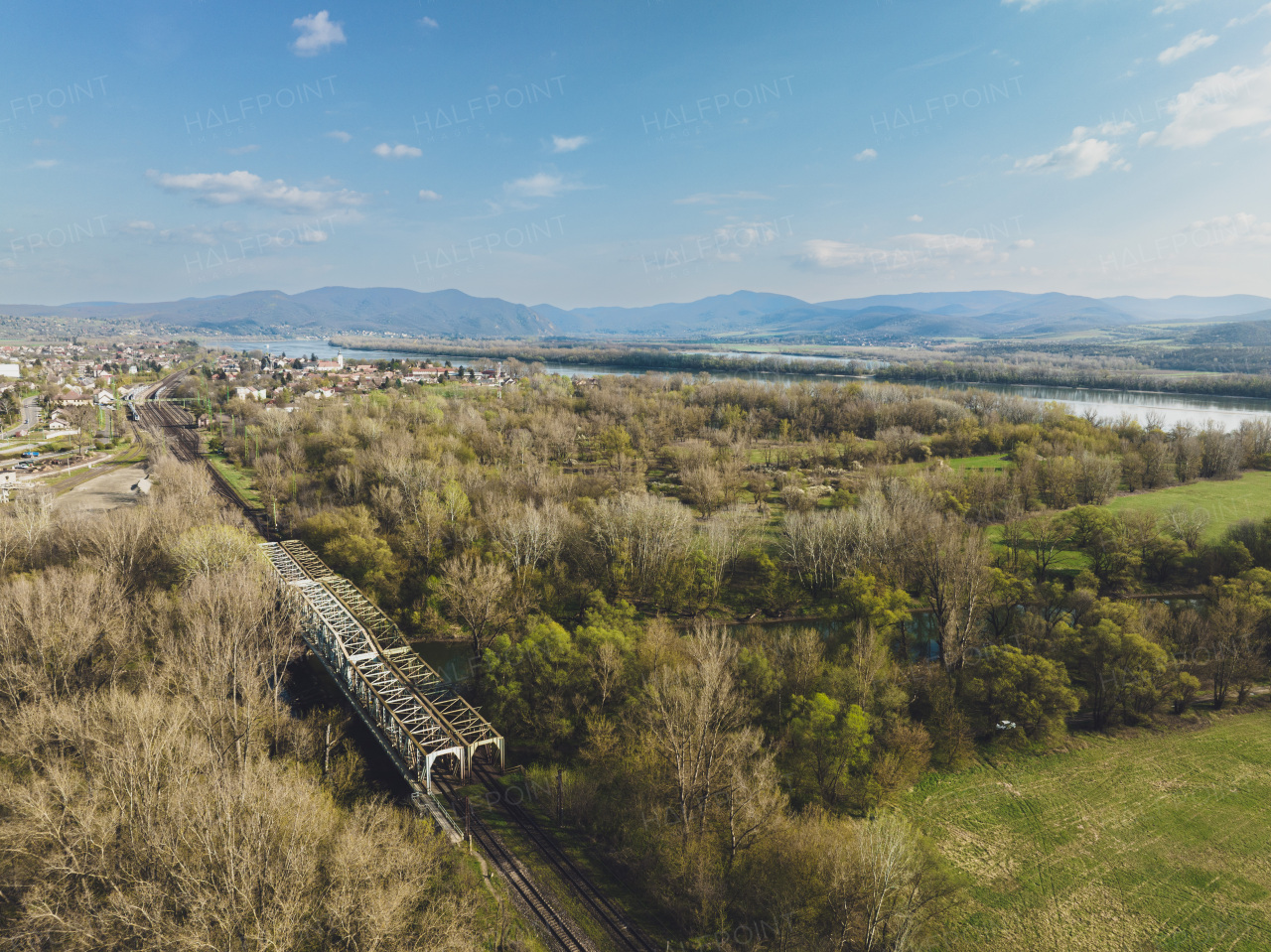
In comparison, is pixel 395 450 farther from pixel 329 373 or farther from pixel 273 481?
pixel 329 373

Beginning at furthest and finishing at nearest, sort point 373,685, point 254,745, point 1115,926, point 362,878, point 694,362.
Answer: point 694,362, point 373,685, point 254,745, point 1115,926, point 362,878

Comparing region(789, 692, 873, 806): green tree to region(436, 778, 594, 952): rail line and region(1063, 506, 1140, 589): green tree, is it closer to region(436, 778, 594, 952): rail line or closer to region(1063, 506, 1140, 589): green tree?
region(436, 778, 594, 952): rail line

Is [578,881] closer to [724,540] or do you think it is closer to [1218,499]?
[724,540]

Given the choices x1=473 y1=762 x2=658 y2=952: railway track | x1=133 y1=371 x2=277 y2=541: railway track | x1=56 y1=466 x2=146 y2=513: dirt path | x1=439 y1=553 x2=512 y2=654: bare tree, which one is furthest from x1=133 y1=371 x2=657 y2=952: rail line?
x1=56 y1=466 x2=146 y2=513: dirt path

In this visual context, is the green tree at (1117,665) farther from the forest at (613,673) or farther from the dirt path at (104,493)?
the dirt path at (104,493)

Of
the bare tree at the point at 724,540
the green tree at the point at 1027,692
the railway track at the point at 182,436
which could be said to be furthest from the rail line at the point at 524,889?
the railway track at the point at 182,436

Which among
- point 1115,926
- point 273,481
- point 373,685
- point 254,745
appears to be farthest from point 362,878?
point 273,481

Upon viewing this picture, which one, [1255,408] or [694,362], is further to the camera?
[694,362]
